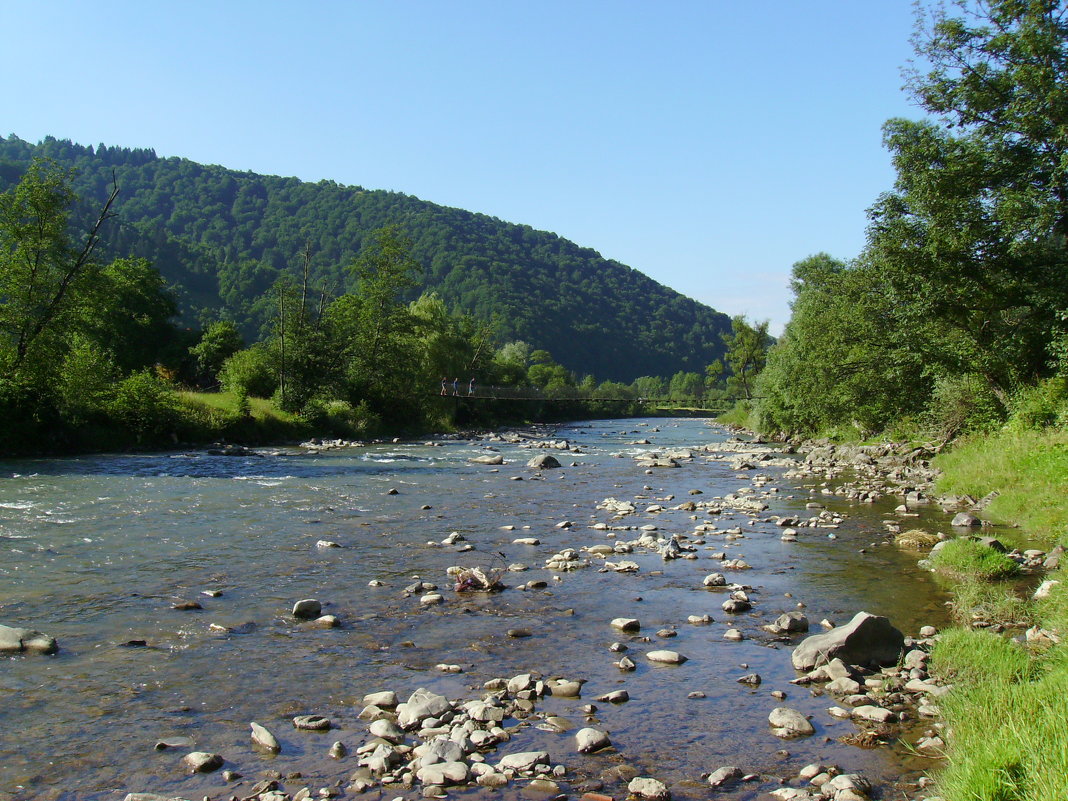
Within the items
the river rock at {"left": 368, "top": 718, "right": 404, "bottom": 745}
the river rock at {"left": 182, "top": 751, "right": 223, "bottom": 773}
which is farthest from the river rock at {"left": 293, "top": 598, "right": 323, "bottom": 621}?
the river rock at {"left": 182, "top": 751, "right": 223, "bottom": 773}

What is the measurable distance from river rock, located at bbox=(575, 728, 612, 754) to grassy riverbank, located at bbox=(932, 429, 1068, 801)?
8.22ft

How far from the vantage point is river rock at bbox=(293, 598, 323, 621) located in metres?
9.61

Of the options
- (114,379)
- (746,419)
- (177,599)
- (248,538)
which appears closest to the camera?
(177,599)

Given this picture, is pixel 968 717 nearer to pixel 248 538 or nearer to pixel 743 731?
pixel 743 731

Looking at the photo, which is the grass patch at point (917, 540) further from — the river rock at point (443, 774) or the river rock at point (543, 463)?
the river rock at point (543, 463)

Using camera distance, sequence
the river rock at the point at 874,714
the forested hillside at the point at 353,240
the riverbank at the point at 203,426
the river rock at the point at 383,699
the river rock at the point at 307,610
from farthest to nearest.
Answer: the forested hillside at the point at 353,240 < the riverbank at the point at 203,426 < the river rock at the point at 307,610 < the river rock at the point at 383,699 < the river rock at the point at 874,714

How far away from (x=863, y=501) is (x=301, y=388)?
35.0m

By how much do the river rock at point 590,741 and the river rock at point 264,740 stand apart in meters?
2.50

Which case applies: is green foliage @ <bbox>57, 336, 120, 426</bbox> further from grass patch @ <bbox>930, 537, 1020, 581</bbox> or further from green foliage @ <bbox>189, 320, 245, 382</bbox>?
grass patch @ <bbox>930, 537, 1020, 581</bbox>

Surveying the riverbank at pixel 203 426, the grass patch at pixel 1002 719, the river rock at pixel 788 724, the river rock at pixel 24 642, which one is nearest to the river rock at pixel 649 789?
the river rock at pixel 788 724

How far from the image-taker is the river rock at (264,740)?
6.02m

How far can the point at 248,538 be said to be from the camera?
14.6 metres

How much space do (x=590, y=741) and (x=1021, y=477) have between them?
15374 mm

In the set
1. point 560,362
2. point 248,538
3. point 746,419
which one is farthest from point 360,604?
point 560,362
